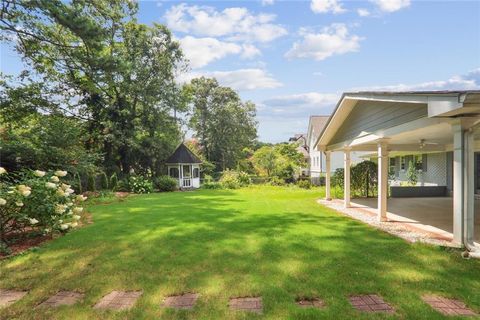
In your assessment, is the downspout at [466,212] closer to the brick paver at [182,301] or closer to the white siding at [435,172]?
the brick paver at [182,301]

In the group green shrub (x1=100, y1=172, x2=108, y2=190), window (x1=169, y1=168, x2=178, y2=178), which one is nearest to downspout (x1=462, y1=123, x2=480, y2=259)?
green shrub (x1=100, y1=172, x2=108, y2=190)

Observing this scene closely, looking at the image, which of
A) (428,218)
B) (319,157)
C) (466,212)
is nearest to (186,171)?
(319,157)

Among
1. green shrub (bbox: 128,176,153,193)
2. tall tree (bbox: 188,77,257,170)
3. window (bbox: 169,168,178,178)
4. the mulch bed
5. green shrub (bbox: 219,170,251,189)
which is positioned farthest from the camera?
tall tree (bbox: 188,77,257,170)

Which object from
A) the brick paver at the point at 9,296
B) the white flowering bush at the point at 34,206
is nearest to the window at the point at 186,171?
Answer: the white flowering bush at the point at 34,206

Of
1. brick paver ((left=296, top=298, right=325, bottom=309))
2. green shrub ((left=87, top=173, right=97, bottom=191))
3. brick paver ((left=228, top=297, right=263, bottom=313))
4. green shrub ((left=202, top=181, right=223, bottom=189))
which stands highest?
green shrub ((left=87, top=173, right=97, bottom=191))

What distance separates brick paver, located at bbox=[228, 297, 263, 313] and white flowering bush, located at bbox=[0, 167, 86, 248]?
462 cm

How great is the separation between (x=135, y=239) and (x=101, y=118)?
17558 mm

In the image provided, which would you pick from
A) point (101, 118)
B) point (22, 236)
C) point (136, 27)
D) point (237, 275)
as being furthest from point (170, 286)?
point (136, 27)

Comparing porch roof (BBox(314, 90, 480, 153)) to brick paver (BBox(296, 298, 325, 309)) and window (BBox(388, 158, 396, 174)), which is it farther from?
window (BBox(388, 158, 396, 174))

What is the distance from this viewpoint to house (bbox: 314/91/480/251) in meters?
5.34

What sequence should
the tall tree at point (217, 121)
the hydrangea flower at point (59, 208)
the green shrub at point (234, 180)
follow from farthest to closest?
the tall tree at point (217, 121)
the green shrub at point (234, 180)
the hydrangea flower at point (59, 208)

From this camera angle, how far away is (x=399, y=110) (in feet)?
23.1

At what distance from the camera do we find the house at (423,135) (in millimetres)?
5340

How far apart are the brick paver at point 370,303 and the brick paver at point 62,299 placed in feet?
11.0
